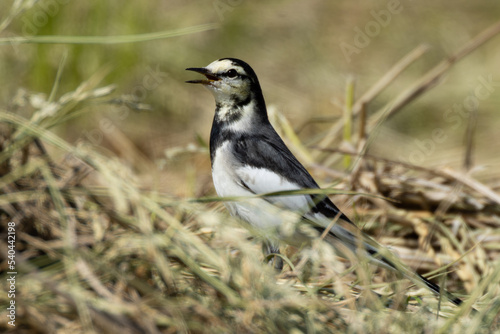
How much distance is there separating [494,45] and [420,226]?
152 inches

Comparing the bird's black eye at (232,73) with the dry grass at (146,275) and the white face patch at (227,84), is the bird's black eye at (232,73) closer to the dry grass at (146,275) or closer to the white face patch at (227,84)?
the white face patch at (227,84)

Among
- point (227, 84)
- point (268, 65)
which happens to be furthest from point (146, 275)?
point (268, 65)

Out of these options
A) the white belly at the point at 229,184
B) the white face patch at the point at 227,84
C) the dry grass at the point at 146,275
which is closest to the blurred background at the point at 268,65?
the white face patch at the point at 227,84

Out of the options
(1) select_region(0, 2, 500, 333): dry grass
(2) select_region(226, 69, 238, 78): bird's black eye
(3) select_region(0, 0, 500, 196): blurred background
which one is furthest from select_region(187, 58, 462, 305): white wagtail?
(3) select_region(0, 0, 500, 196): blurred background

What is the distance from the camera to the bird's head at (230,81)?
9.14 ft

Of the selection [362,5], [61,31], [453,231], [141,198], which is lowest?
[453,231]

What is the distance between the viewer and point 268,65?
585 centimetres

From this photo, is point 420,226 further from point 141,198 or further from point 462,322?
point 141,198

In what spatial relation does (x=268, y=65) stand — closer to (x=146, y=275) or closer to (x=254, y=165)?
(x=254, y=165)

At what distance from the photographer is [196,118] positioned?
5.29 meters

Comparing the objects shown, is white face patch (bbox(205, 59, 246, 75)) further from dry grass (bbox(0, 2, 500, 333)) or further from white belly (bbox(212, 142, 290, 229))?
dry grass (bbox(0, 2, 500, 333))

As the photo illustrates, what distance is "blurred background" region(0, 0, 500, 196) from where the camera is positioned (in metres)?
4.85

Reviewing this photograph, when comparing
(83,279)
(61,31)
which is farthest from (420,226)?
(61,31)

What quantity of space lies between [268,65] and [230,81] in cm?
311
